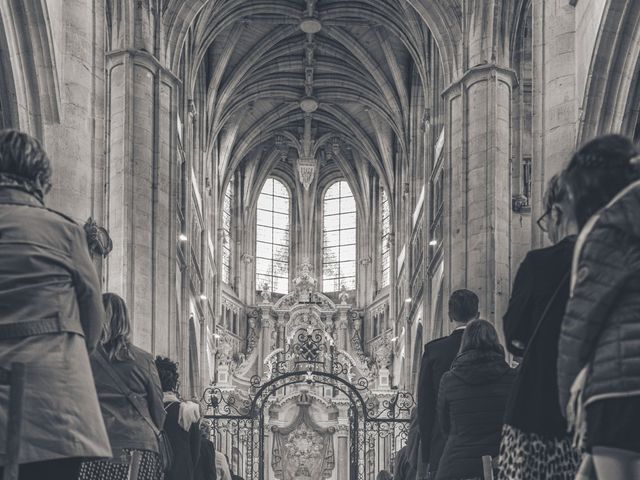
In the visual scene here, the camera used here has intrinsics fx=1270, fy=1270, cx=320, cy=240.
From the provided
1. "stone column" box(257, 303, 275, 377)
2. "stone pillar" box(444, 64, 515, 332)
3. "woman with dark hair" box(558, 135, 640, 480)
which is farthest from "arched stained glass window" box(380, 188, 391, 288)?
"woman with dark hair" box(558, 135, 640, 480)

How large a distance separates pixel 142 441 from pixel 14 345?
2915 millimetres

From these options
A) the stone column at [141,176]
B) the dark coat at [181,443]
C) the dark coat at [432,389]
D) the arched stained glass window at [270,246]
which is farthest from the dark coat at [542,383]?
the arched stained glass window at [270,246]

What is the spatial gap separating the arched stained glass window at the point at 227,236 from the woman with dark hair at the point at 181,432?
36797 millimetres

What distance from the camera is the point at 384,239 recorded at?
47.6m

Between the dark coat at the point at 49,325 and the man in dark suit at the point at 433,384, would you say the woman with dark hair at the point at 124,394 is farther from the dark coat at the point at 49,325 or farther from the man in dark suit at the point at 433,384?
→ the dark coat at the point at 49,325

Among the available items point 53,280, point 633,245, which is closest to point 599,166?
point 633,245

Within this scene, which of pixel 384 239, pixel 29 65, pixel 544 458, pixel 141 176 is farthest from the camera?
pixel 384 239

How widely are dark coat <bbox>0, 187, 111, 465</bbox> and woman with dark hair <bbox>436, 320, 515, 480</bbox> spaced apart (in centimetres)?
314

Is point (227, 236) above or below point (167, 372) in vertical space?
above

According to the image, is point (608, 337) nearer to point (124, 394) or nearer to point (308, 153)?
point (124, 394)

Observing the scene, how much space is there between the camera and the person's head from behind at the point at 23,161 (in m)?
4.18

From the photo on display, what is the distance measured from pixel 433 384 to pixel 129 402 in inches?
94.3

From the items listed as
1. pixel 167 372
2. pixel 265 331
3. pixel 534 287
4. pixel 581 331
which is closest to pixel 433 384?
pixel 167 372

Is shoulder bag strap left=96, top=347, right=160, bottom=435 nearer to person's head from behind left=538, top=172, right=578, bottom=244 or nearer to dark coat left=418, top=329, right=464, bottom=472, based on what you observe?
dark coat left=418, top=329, right=464, bottom=472
